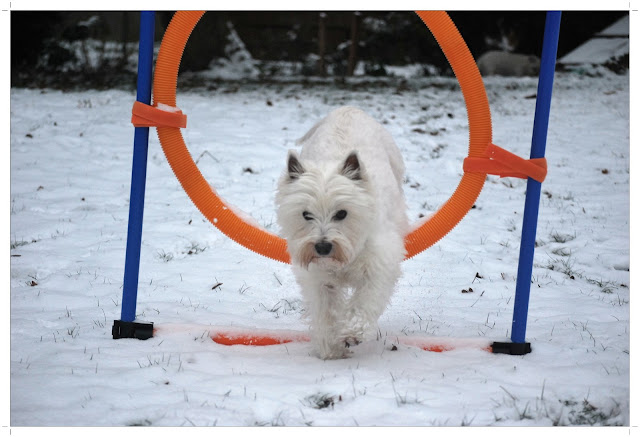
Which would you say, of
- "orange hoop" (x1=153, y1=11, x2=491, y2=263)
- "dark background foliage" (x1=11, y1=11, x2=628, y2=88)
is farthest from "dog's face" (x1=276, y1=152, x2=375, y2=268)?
"dark background foliage" (x1=11, y1=11, x2=628, y2=88)

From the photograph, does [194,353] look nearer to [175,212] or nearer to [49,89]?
[175,212]

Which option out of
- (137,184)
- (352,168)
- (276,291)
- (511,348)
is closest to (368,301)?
(352,168)

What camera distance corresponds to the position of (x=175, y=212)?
6.82 metres

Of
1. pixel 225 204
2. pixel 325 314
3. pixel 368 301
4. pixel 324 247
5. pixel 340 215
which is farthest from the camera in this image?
pixel 225 204

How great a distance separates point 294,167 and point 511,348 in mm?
1737

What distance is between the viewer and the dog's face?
3.56m

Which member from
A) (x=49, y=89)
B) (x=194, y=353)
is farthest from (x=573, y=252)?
(x=49, y=89)

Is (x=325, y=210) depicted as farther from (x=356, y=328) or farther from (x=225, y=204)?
(x=225, y=204)

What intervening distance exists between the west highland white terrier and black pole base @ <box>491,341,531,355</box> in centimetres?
72

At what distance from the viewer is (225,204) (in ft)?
14.4

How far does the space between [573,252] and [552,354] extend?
92.0 inches

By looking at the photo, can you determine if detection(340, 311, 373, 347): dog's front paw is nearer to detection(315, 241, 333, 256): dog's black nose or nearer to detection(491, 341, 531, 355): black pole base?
detection(315, 241, 333, 256): dog's black nose

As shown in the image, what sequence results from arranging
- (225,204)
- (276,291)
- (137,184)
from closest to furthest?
(137,184)
(225,204)
(276,291)

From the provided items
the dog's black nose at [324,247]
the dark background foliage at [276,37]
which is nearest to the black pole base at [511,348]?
the dog's black nose at [324,247]
